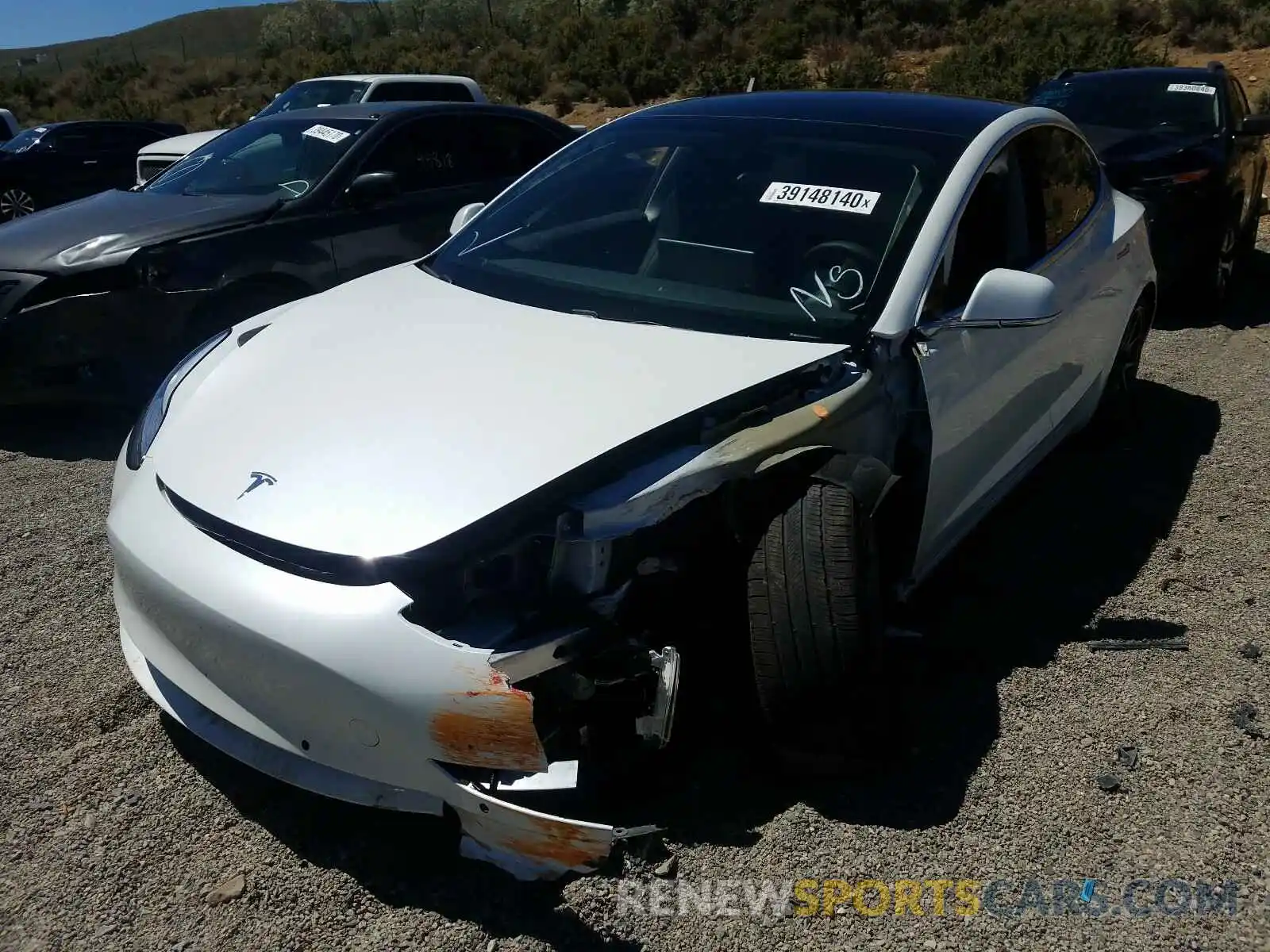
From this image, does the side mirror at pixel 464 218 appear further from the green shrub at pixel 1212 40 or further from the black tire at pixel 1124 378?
the green shrub at pixel 1212 40

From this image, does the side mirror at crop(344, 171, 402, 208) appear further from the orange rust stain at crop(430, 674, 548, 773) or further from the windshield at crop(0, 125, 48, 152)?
the windshield at crop(0, 125, 48, 152)

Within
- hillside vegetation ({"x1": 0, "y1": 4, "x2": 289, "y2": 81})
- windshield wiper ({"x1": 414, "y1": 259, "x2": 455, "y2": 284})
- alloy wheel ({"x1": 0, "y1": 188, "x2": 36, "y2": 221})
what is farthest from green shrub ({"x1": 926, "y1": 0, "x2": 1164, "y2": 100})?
hillside vegetation ({"x1": 0, "y1": 4, "x2": 289, "y2": 81})

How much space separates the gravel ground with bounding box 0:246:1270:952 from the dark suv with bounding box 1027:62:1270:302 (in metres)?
3.73

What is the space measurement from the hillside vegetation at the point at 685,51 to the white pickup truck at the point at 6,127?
38.2 ft

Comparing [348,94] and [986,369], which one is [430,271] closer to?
[986,369]

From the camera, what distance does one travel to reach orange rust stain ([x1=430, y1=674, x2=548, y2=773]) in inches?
82.3

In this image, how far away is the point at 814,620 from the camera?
247 centimetres

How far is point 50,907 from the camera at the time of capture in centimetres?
237

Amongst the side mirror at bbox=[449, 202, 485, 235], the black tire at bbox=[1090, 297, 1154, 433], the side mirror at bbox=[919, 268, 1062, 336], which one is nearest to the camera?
the side mirror at bbox=[919, 268, 1062, 336]

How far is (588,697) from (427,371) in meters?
1.02

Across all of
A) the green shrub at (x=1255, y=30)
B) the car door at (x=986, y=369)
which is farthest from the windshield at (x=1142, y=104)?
the green shrub at (x=1255, y=30)

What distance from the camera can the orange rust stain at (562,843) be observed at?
211cm

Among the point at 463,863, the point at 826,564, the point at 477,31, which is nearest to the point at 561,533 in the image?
the point at 826,564

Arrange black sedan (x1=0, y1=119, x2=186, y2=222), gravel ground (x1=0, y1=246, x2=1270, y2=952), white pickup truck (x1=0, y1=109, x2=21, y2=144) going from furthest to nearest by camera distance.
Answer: white pickup truck (x1=0, y1=109, x2=21, y2=144) → black sedan (x1=0, y1=119, x2=186, y2=222) → gravel ground (x1=0, y1=246, x2=1270, y2=952)
